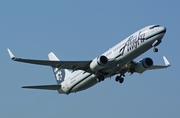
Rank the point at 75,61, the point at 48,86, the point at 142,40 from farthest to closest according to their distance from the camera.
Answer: the point at 48,86, the point at 75,61, the point at 142,40

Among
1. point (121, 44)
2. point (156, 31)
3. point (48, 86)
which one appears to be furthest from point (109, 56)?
point (48, 86)

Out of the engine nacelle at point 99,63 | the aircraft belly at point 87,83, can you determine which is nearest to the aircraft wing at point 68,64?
the aircraft belly at point 87,83

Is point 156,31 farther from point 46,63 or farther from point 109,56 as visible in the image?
point 46,63

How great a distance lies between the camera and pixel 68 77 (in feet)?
226

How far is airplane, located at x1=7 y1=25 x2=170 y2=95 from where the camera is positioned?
60.2m

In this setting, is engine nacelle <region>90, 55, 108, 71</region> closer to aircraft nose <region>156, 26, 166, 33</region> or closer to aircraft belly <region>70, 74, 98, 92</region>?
aircraft belly <region>70, 74, 98, 92</region>

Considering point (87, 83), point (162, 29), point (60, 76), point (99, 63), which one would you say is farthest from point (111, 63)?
point (60, 76)

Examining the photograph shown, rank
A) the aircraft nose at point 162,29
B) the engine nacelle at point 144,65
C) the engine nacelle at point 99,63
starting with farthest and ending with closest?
the engine nacelle at point 144,65 < the engine nacelle at point 99,63 < the aircraft nose at point 162,29

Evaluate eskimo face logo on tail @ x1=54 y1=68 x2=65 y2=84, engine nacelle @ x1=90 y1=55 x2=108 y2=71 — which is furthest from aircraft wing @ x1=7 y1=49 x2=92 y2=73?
eskimo face logo on tail @ x1=54 y1=68 x2=65 y2=84

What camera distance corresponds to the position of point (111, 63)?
202ft

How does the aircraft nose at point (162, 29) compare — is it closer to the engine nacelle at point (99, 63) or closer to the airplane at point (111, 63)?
the airplane at point (111, 63)

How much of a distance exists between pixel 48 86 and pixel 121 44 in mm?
12179

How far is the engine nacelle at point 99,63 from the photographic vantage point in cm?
6206

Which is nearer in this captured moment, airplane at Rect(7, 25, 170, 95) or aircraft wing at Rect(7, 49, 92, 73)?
airplane at Rect(7, 25, 170, 95)
